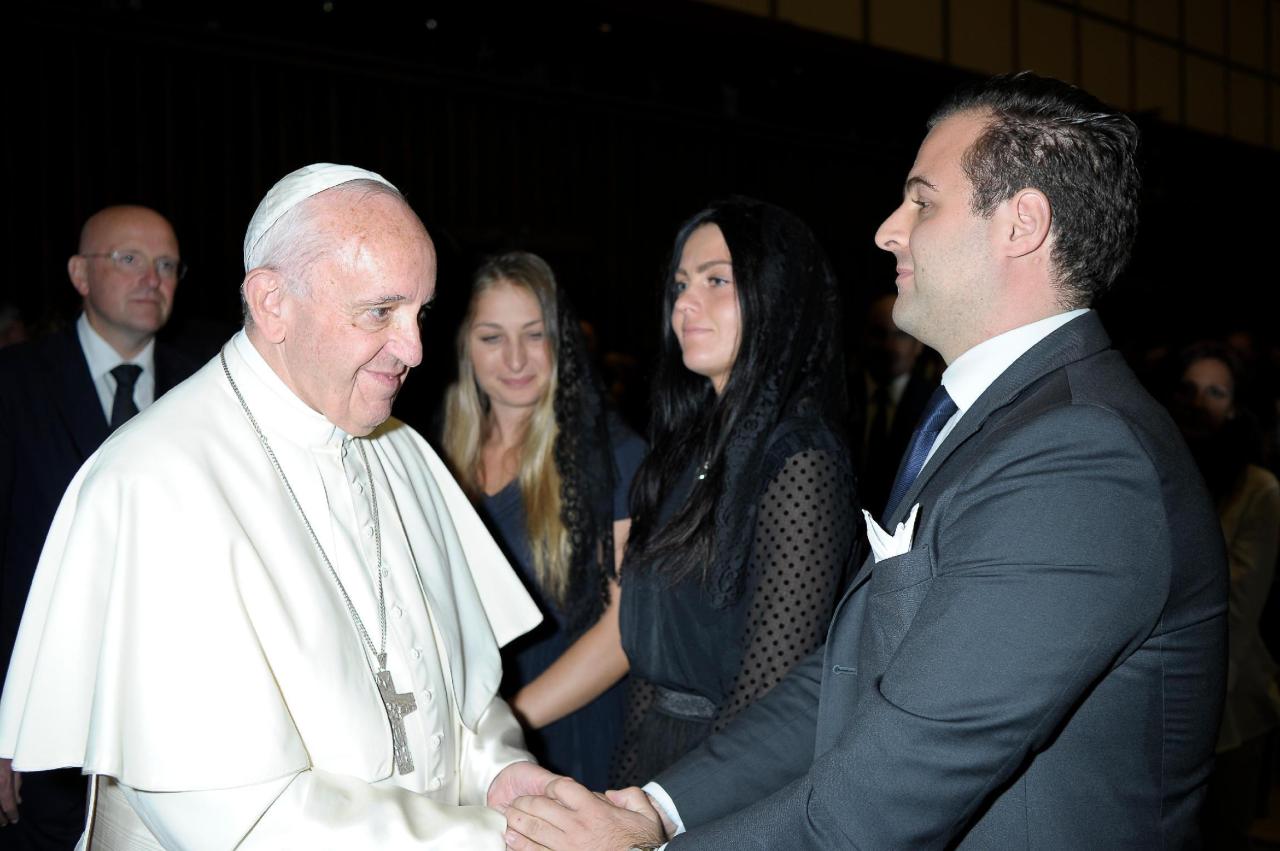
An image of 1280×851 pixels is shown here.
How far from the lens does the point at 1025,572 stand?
136cm

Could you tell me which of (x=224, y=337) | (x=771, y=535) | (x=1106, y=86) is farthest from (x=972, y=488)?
(x=1106, y=86)

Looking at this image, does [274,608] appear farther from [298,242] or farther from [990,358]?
[990,358]

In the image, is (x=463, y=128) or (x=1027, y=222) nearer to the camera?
(x=1027, y=222)

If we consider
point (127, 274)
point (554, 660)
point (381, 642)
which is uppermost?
point (127, 274)

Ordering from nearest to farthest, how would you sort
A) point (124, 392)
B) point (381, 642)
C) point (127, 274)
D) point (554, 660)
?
1. point (381, 642)
2. point (554, 660)
3. point (124, 392)
4. point (127, 274)

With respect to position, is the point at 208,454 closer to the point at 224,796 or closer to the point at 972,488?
the point at 224,796

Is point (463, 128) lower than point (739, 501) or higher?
higher

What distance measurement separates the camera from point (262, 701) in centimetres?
163

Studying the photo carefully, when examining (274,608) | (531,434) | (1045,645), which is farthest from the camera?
(531,434)

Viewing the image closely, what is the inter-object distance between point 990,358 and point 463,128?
6.20m

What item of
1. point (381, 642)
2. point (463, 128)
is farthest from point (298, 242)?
point (463, 128)

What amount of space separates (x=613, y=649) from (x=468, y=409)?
97 centimetres

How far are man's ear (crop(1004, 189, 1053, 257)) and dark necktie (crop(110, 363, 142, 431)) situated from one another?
2.94m

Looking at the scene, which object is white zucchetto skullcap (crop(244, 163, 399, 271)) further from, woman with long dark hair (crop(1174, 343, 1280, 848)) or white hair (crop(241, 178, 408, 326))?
woman with long dark hair (crop(1174, 343, 1280, 848))
